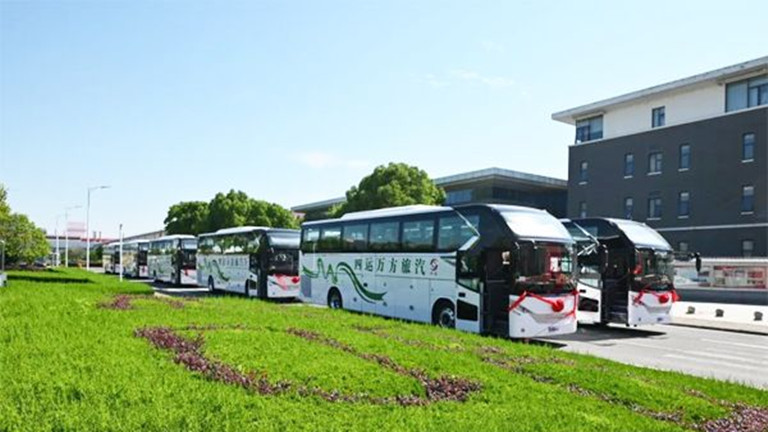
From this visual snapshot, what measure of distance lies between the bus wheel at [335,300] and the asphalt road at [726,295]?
847 inches

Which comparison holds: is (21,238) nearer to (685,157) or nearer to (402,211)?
(402,211)

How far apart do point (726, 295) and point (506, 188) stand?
32.4 metres

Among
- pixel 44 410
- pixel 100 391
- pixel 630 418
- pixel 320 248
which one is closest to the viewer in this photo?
pixel 44 410

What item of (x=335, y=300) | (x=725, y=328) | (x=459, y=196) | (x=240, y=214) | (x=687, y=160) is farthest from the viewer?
(x=459, y=196)

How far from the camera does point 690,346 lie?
52.0 feet

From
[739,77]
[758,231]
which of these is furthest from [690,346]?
[739,77]

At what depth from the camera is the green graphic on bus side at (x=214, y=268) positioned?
1235 inches

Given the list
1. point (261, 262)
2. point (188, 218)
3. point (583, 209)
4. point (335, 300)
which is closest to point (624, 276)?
point (335, 300)

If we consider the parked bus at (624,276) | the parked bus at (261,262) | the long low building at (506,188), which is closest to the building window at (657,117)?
the long low building at (506,188)

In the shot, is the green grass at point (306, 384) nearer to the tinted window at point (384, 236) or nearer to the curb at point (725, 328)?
the tinted window at point (384, 236)

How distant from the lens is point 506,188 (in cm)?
6419

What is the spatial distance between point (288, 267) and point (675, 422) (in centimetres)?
2147

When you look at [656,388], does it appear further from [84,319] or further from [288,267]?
[288,267]

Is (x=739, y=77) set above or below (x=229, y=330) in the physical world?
above
